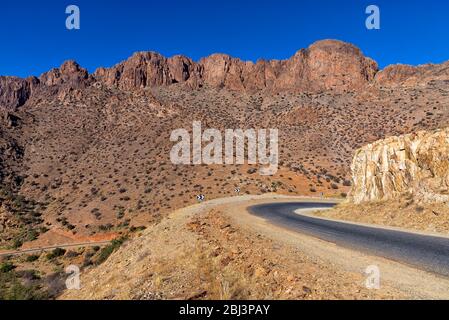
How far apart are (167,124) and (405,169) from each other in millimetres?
65043

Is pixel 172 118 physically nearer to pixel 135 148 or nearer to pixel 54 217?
pixel 135 148

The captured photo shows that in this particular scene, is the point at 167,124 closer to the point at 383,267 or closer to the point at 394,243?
the point at 394,243

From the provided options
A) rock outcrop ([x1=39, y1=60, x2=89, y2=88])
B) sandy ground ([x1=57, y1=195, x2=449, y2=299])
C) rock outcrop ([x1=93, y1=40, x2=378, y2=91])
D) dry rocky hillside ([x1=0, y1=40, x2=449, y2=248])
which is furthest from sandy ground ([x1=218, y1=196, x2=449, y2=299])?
rock outcrop ([x1=39, y1=60, x2=89, y2=88])

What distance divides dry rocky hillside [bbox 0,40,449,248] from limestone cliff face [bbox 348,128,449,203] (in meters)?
25.5

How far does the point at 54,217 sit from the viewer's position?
4803 centimetres

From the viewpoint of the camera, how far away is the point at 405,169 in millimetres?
22297

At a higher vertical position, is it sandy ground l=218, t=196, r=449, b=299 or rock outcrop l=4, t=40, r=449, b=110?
rock outcrop l=4, t=40, r=449, b=110

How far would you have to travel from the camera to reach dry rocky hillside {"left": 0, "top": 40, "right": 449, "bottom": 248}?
168ft

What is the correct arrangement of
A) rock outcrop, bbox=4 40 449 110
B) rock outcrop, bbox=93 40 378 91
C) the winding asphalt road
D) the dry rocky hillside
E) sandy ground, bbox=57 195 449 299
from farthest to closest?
Result: rock outcrop, bbox=93 40 378 91, rock outcrop, bbox=4 40 449 110, the dry rocky hillside, the winding asphalt road, sandy ground, bbox=57 195 449 299

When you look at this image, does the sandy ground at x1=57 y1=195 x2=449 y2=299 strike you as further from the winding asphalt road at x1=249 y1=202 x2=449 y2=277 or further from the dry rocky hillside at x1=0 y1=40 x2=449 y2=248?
the dry rocky hillside at x1=0 y1=40 x2=449 y2=248

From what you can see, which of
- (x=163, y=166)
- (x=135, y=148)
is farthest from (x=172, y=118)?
(x=163, y=166)

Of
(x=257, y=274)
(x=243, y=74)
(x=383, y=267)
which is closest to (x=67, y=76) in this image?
(x=243, y=74)

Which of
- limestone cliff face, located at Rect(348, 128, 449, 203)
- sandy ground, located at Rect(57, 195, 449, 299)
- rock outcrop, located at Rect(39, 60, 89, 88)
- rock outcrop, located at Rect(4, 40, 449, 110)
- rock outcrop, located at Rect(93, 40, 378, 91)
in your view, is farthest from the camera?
rock outcrop, located at Rect(39, 60, 89, 88)
